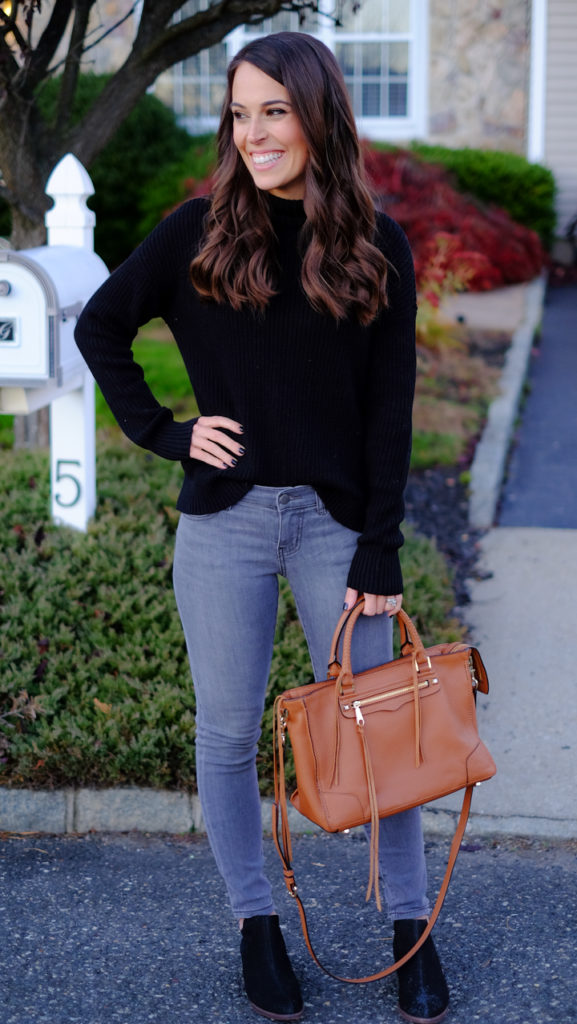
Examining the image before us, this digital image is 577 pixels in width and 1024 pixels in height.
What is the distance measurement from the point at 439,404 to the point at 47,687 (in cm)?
378

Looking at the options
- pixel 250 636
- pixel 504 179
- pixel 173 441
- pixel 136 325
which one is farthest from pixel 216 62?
pixel 250 636

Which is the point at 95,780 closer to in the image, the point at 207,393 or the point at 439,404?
the point at 207,393

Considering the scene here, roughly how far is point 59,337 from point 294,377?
1.68 m

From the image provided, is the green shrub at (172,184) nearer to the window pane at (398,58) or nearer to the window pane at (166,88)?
the window pane at (166,88)

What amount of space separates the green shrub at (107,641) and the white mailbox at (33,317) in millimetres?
645

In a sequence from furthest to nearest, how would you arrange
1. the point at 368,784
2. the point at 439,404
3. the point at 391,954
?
the point at 439,404 → the point at 391,954 → the point at 368,784

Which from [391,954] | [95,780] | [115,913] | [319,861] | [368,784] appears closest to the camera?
[368,784]

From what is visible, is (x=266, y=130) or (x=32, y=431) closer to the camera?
(x=266, y=130)

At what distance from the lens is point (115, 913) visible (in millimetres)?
2855

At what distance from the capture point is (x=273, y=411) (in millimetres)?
2252

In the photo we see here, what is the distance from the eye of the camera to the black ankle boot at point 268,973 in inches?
94.8

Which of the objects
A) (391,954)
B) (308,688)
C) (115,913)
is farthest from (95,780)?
(308,688)

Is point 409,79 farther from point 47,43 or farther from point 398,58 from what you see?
point 47,43

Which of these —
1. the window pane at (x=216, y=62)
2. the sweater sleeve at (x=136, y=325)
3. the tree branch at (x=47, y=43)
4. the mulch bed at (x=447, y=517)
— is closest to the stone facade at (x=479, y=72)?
→ the window pane at (x=216, y=62)
